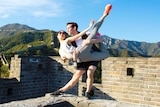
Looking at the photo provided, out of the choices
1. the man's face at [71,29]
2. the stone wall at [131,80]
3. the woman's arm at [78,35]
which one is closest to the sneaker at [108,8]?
the woman's arm at [78,35]

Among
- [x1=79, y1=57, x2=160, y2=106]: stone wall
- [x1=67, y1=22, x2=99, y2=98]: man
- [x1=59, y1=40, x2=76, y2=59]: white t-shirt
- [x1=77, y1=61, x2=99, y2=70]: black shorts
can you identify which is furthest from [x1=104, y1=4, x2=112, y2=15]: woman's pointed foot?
[x1=79, y1=57, x2=160, y2=106]: stone wall

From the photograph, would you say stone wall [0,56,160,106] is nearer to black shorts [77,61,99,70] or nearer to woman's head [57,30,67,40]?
black shorts [77,61,99,70]

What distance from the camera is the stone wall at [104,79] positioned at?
9023 mm

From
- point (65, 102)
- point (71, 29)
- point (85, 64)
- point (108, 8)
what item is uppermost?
point (108, 8)

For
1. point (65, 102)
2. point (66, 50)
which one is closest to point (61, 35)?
point (66, 50)

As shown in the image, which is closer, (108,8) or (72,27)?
(108,8)

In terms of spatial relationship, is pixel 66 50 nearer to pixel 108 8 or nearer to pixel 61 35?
pixel 61 35

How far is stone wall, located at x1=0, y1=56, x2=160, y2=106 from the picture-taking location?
29.6 feet

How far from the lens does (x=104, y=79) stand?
1012cm

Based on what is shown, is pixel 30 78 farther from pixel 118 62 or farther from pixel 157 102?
pixel 157 102

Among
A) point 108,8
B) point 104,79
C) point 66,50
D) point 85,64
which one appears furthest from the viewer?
point 104,79

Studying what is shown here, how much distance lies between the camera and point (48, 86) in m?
12.5

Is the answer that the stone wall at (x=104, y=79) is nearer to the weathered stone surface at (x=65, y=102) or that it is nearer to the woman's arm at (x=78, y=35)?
the weathered stone surface at (x=65, y=102)

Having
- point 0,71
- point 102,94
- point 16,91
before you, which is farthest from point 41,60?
point 0,71
